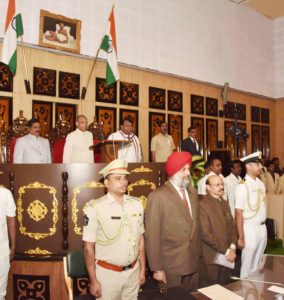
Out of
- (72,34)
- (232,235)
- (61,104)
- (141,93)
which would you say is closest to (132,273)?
(232,235)

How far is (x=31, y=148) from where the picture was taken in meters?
4.99

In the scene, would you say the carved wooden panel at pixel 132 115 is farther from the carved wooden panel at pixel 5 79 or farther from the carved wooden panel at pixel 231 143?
the carved wooden panel at pixel 231 143

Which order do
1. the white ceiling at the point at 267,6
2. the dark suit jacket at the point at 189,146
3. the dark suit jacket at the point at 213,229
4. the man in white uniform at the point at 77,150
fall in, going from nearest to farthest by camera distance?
1. the dark suit jacket at the point at 213,229
2. the man in white uniform at the point at 77,150
3. the dark suit jacket at the point at 189,146
4. the white ceiling at the point at 267,6

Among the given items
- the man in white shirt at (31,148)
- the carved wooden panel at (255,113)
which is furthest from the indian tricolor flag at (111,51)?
the carved wooden panel at (255,113)

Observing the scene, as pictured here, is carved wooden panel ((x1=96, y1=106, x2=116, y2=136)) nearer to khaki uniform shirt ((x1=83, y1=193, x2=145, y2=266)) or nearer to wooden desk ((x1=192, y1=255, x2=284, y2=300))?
khaki uniform shirt ((x1=83, y1=193, x2=145, y2=266))

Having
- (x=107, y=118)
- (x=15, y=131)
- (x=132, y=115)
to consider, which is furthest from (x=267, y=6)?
(x=15, y=131)

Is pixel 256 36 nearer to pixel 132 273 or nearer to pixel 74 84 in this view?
pixel 74 84

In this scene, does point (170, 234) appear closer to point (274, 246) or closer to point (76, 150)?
point (76, 150)

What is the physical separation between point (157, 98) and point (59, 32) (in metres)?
2.88

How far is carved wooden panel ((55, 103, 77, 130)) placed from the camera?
708 centimetres

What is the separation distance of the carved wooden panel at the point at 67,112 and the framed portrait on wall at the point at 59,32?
1.07 m

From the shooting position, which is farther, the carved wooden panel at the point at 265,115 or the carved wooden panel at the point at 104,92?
the carved wooden panel at the point at 265,115

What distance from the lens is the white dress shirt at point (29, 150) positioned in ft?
16.2

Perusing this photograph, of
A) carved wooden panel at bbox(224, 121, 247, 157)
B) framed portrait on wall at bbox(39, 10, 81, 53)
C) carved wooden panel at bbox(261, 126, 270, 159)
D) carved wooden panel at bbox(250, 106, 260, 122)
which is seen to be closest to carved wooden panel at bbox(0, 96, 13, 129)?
framed portrait on wall at bbox(39, 10, 81, 53)
